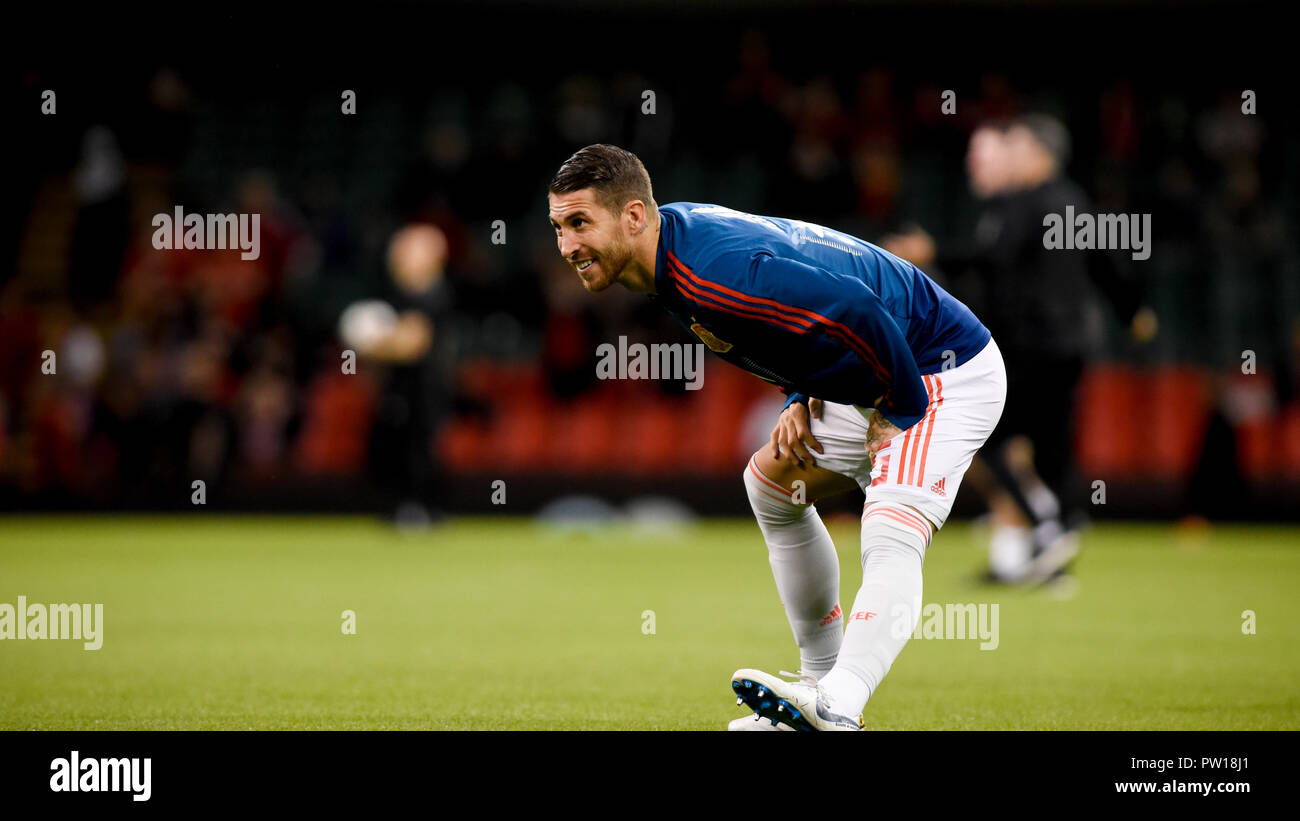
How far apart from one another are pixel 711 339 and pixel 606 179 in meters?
0.61

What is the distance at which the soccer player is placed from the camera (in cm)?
409

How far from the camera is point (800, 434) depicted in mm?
4664

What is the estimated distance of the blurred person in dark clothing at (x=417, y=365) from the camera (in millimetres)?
13492

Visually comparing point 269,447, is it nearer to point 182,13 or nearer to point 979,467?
point 182,13

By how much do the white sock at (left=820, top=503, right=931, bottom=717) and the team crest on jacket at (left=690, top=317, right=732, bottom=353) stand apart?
0.68 metres

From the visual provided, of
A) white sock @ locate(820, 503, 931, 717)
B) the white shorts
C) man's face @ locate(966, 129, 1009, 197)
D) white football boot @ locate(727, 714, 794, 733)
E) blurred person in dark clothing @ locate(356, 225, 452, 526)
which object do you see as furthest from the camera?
blurred person in dark clothing @ locate(356, 225, 452, 526)

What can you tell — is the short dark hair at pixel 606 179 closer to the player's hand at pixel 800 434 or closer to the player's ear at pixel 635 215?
the player's ear at pixel 635 215

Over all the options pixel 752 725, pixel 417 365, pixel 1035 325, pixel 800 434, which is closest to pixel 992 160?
pixel 1035 325

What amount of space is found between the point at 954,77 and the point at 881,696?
16.1 m

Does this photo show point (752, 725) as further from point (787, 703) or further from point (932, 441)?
point (932, 441)

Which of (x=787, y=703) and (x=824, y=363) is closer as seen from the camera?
(x=787, y=703)

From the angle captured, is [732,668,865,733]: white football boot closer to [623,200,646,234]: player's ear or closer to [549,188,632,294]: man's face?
[549,188,632,294]: man's face

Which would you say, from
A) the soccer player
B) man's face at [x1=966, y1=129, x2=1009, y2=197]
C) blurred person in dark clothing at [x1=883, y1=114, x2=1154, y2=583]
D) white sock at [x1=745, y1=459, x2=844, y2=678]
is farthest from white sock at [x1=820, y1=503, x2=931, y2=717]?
man's face at [x1=966, y1=129, x2=1009, y2=197]
